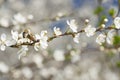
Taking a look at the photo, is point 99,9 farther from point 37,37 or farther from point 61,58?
point 37,37

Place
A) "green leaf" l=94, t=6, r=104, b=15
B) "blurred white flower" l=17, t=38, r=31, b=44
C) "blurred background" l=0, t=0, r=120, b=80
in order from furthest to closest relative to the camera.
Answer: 1. "blurred background" l=0, t=0, r=120, b=80
2. "green leaf" l=94, t=6, r=104, b=15
3. "blurred white flower" l=17, t=38, r=31, b=44

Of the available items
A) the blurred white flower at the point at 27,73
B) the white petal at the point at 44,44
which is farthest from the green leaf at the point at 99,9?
the white petal at the point at 44,44

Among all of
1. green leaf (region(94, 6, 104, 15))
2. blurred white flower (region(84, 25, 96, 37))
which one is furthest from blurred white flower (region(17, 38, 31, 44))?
green leaf (region(94, 6, 104, 15))

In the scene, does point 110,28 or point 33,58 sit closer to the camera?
point 110,28

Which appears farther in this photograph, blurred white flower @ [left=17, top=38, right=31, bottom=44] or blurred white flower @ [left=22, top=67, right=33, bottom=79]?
blurred white flower @ [left=22, top=67, right=33, bottom=79]

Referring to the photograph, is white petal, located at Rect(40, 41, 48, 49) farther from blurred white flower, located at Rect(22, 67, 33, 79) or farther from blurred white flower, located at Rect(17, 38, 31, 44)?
blurred white flower, located at Rect(22, 67, 33, 79)

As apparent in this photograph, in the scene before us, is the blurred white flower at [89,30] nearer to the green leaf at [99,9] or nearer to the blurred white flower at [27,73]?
the green leaf at [99,9]

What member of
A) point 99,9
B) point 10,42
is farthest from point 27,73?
point 10,42

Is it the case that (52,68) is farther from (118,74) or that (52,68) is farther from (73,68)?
(118,74)

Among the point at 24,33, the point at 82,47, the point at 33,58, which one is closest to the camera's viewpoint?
the point at 24,33

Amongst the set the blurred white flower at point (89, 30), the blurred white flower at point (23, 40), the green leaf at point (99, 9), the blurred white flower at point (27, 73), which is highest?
the green leaf at point (99, 9)

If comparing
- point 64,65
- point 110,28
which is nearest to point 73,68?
point 64,65
